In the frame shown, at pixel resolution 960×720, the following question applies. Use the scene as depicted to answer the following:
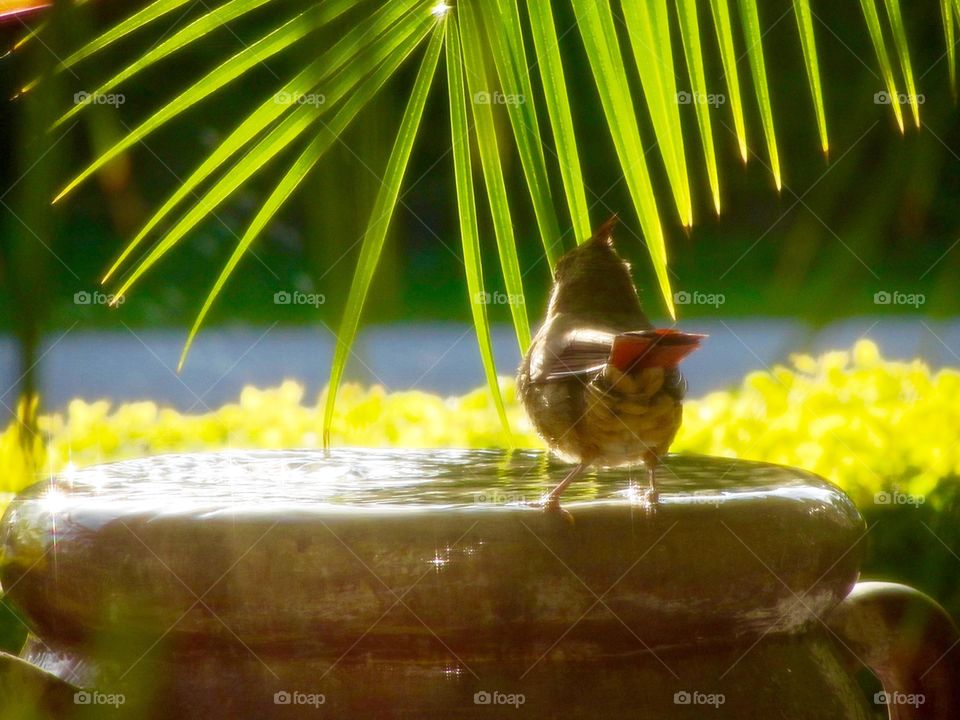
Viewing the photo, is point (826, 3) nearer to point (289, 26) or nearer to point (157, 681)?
point (289, 26)

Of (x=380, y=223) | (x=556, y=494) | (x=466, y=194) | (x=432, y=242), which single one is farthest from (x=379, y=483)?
(x=432, y=242)

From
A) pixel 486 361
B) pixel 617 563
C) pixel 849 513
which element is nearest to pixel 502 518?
pixel 617 563

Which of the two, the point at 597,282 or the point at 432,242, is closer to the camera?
the point at 597,282

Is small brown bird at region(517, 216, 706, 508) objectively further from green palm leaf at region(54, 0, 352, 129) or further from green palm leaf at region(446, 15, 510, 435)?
green palm leaf at region(54, 0, 352, 129)

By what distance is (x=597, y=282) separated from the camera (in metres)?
1.15

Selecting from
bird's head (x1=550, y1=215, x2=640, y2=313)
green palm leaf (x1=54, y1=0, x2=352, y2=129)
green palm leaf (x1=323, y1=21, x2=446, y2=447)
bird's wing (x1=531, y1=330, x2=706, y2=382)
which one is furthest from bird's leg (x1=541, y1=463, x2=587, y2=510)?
green palm leaf (x1=54, y1=0, x2=352, y2=129)

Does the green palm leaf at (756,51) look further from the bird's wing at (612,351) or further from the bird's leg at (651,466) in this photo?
the bird's leg at (651,466)

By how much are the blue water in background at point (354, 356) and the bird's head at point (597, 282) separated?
1.63 ft

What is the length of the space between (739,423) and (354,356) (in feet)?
2.24

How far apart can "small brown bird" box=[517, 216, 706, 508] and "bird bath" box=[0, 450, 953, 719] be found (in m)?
0.10

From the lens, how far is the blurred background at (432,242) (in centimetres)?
157

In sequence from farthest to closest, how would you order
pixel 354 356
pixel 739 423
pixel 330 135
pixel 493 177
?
1. pixel 739 423
2. pixel 354 356
3. pixel 493 177
4. pixel 330 135

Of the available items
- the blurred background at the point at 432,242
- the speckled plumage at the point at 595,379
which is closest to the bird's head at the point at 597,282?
the speckled plumage at the point at 595,379

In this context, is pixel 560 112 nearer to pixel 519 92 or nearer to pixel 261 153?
pixel 519 92
